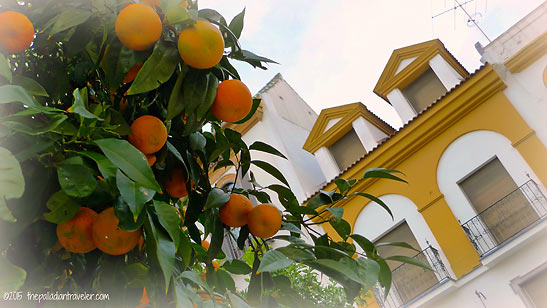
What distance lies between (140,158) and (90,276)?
0.26 metres

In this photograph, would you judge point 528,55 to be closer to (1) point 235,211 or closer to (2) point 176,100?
(1) point 235,211

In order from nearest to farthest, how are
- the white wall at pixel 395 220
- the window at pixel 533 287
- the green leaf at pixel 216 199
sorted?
the green leaf at pixel 216 199, the window at pixel 533 287, the white wall at pixel 395 220

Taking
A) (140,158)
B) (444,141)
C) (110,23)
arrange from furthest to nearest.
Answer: (444,141) < (110,23) < (140,158)

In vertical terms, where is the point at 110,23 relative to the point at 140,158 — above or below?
above

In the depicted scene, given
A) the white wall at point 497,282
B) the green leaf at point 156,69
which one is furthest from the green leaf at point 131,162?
the white wall at point 497,282

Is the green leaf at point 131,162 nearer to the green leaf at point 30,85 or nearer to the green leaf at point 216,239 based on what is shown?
the green leaf at point 30,85

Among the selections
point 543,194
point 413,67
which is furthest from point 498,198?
point 413,67

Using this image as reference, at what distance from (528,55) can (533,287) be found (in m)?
2.65

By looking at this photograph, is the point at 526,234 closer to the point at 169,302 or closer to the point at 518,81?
the point at 518,81

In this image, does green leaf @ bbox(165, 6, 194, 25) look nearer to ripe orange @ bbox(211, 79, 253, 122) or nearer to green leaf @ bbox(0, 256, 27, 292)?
ripe orange @ bbox(211, 79, 253, 122)

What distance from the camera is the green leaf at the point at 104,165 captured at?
19.4 inches

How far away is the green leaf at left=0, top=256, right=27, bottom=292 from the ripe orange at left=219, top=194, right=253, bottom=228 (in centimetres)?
39

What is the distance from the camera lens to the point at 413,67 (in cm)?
627

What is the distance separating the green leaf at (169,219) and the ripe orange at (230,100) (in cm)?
21
